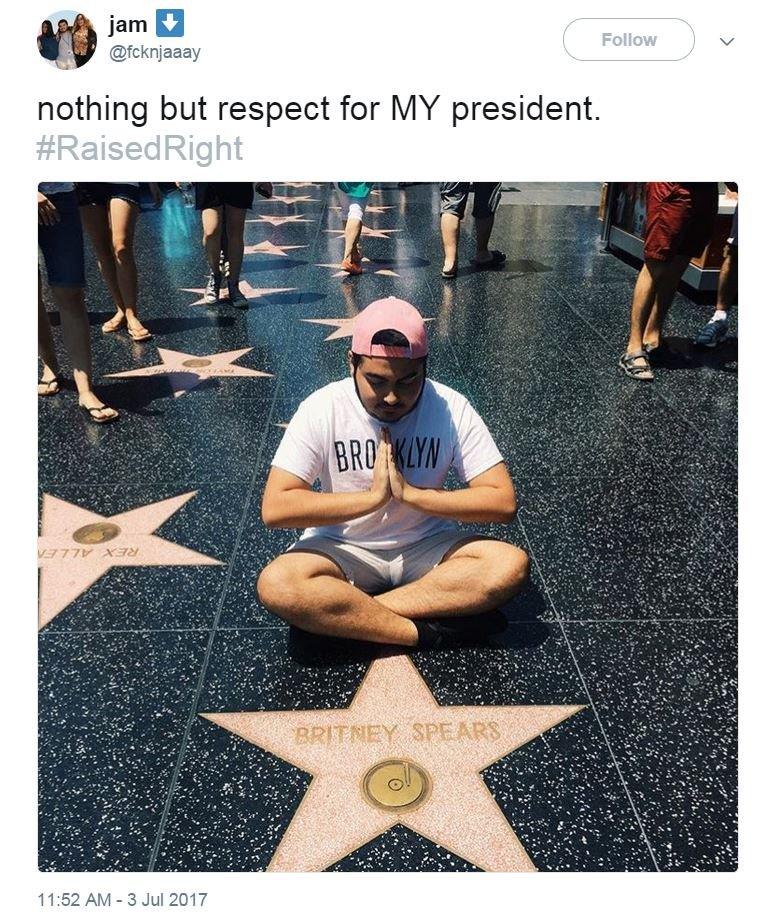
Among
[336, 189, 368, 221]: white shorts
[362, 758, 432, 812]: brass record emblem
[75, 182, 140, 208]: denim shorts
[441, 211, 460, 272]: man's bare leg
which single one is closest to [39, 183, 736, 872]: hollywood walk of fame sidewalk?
[362, 758, 432, 812]: brass record emblem

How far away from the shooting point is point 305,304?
21.2 ft

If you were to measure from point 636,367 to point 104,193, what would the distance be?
367 cm

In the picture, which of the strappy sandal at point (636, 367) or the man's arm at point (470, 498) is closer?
the man's arm at point (470, 498)

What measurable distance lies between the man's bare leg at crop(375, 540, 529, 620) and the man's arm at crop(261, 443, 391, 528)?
0.35 metres

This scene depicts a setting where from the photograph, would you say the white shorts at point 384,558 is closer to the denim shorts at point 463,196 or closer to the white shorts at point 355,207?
the denim shorts at point 463,196

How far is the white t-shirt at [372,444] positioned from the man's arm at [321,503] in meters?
0.08

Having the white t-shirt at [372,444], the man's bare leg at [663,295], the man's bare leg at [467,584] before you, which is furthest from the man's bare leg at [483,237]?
the man's bare leg at [467,584]

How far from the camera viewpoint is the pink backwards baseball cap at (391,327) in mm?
1979
